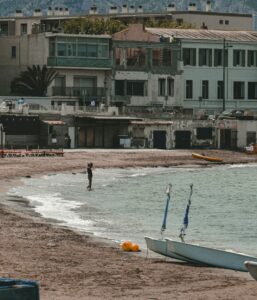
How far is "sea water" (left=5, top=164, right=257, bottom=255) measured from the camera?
45.9 m

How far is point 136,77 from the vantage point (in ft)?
364

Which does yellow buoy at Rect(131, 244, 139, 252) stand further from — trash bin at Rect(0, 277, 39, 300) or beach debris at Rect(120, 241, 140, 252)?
trash bin at Rect(0, 277, 39, 300)

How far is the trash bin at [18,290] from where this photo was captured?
21.6 metres

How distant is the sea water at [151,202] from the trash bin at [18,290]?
60.1 feet

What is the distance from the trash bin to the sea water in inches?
722

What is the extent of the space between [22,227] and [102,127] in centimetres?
5426

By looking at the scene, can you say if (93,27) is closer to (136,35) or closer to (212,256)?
(136,35)

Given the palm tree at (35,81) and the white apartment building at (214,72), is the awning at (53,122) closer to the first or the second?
the palm tree at (35,81)

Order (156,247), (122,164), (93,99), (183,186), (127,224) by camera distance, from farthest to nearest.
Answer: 1. (93,99)
2. (122,164)
3. (183,186)
4. (127,224)
5. (156,247)

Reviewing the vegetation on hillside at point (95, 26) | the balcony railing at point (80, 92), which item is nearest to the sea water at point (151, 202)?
the balcony railing at point (80, 92)

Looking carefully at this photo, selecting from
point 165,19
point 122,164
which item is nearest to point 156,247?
point 122,164

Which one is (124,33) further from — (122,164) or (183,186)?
(183,186)

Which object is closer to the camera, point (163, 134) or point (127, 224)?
point (127, 224)

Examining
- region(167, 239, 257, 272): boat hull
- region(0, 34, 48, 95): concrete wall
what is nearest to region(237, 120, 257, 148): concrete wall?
region(0, 34, 48, 95): concrete wall
